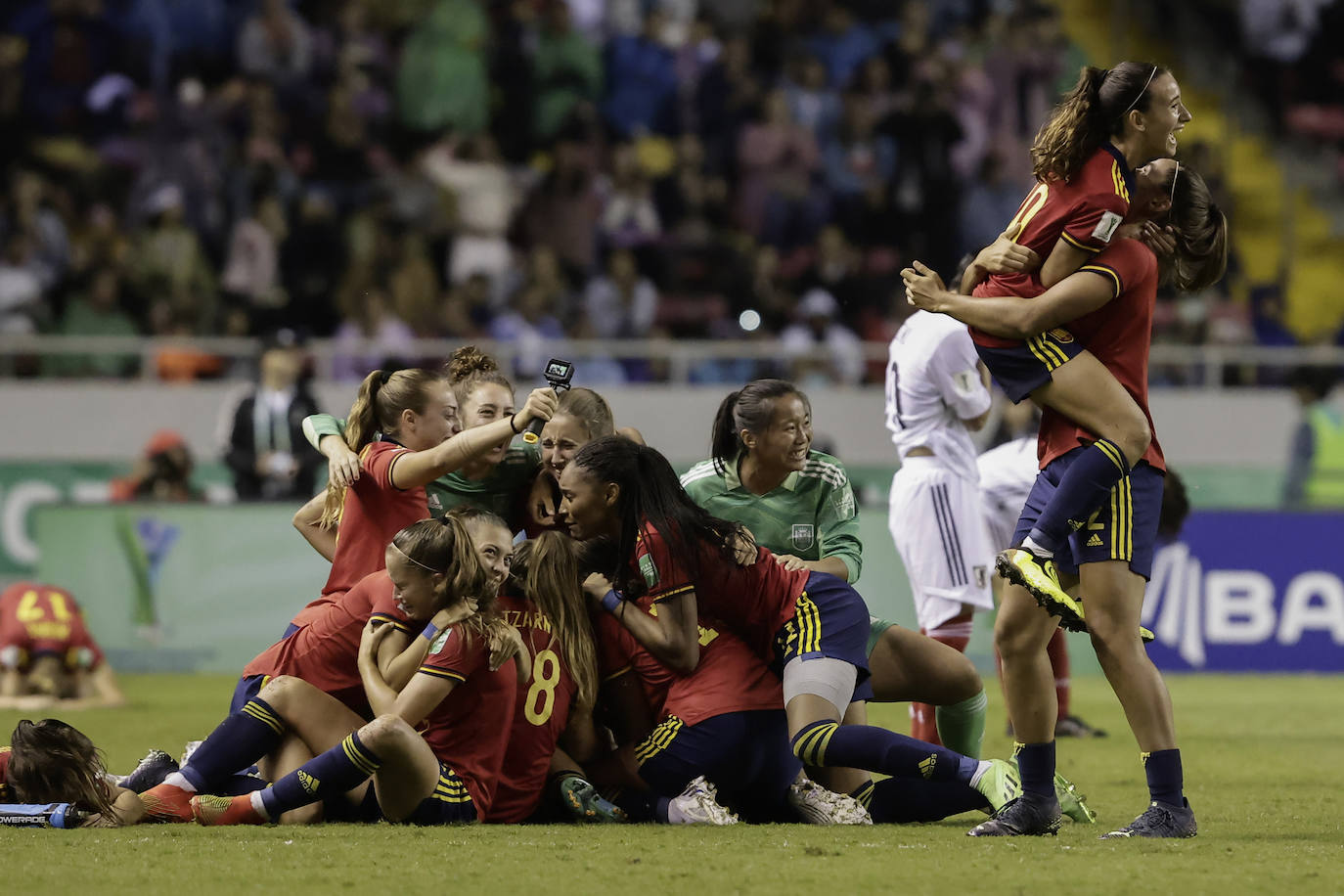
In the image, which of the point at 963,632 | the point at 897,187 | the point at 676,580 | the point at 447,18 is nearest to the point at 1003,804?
the point at 676,580

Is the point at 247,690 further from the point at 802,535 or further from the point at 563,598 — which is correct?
the point at 802,535

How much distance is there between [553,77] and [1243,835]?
12.0 metres

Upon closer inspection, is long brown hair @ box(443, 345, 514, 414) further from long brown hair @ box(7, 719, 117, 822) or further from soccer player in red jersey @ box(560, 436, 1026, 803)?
long brown hair @ box(7, 719, 117, 822)

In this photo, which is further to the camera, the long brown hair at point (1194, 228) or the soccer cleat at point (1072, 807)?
the soccer cleat at point (1072, 807)

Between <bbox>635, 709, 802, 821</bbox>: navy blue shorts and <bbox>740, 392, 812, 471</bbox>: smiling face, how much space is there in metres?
1.03

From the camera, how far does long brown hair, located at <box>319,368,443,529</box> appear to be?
6.51 metres

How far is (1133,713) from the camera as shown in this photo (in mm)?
5156

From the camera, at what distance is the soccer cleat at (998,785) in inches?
210

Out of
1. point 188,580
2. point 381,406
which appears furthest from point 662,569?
point 188,580

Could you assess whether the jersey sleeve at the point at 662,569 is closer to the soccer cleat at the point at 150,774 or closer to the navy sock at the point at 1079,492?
the navy sock at the point at 1079,492

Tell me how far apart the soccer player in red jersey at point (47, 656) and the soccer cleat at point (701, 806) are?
16.7ft

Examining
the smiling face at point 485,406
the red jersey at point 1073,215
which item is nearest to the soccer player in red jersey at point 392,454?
the smiling face at point 485,406

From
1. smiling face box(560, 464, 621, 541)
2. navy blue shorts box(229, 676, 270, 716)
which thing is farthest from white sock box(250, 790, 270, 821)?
smiling face box(560, 464, 621, 541)

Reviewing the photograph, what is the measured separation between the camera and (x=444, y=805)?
5.65 m
